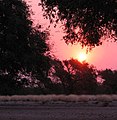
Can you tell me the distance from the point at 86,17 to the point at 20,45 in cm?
1929

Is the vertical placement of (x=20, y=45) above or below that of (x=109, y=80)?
below

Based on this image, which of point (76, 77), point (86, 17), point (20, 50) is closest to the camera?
point (86, 17)

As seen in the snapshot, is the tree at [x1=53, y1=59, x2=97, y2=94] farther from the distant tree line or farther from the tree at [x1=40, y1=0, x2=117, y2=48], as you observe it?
the tree at [x1=40, y1=0, x2=117, y2=48]

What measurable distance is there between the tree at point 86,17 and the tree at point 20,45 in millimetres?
16622

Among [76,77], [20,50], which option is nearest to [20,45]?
[20,50]

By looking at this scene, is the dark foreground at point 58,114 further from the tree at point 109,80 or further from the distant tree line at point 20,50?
the tree at point 109,80

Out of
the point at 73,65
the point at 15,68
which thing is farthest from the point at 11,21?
the point at 73,65

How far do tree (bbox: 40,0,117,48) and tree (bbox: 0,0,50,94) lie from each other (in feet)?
54.5

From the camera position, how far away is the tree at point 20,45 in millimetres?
39897

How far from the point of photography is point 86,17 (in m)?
21.4

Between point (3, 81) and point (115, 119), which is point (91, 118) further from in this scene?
point (3, 81)

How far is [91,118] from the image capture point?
22531mm

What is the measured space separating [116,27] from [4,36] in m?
19.8

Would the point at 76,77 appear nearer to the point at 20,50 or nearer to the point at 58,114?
the point at 20,50
